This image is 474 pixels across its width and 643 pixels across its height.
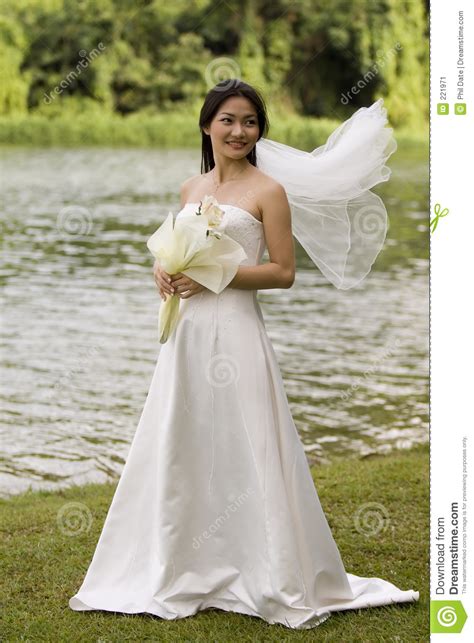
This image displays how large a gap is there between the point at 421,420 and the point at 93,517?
129 inches

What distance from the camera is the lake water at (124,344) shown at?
7.02m

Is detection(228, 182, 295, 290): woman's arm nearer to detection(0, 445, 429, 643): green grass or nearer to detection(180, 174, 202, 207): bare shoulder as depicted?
detection(180, 174, 202, 207): bare shoulder

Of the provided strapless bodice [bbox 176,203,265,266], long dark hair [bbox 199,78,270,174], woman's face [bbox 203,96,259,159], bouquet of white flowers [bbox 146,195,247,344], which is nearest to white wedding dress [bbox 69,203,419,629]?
strapless bodice [bbox 176,203,265,266]

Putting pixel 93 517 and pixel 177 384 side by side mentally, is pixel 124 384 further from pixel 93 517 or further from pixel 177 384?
pixel 177 384

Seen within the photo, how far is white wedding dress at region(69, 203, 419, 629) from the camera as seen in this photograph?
3803 mm

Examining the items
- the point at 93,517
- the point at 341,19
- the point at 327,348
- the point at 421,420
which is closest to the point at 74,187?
the point at 327,348

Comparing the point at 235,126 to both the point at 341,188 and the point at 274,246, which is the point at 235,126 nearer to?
the point at 274,246

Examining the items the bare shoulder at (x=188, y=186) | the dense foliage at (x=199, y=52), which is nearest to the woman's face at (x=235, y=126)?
the bare shoulder at (x=188, y=186)

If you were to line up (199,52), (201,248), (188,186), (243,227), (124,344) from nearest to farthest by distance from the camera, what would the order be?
(201,248) → (243,227) → (188,186) → (124,344) → (199,52)

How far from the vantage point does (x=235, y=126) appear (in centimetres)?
377

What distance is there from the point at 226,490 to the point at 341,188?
52.9 inches

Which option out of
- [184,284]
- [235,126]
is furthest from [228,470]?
[235,126]
